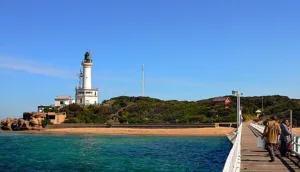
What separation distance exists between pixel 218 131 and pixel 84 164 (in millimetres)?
33856

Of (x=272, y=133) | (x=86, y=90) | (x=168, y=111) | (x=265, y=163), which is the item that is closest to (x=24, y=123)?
(x=86, y=90)

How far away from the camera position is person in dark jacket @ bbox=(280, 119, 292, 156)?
14570 mm

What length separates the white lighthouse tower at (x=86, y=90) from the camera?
86500 millimetres

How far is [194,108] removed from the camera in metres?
80.6

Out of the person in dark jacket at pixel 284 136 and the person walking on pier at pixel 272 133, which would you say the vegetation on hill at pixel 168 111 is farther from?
the person walking on pier at pixel 272 133

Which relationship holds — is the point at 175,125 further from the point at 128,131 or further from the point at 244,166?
the point at 244,166

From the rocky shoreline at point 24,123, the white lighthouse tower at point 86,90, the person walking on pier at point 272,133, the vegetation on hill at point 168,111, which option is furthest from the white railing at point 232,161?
the white lighthouse tower at point 86,90

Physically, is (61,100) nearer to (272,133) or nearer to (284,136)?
(284,136)

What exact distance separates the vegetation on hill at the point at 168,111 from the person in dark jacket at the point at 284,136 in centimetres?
4920

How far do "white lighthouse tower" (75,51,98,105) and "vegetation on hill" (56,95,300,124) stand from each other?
5.08m

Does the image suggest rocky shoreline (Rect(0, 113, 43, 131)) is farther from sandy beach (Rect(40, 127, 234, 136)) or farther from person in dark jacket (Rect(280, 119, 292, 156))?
person in dark jacket (Rect(280, 119, 292, 156))

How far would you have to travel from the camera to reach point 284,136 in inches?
574

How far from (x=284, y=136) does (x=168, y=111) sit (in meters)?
65.3

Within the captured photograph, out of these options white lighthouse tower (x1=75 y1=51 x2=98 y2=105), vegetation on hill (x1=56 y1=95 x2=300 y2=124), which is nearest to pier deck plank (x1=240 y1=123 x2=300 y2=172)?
vegetation on hill (x1=56 y1=95 x2=300 y2=124)
